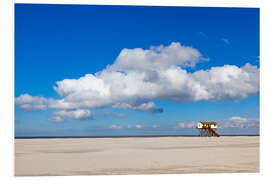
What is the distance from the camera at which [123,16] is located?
44.4 feet

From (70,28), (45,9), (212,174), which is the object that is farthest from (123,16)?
(212,174)

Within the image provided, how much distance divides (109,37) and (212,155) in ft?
23.1

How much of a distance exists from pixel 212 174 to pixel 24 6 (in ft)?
31.3

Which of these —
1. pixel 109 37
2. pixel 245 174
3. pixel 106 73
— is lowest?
pixel 245 174

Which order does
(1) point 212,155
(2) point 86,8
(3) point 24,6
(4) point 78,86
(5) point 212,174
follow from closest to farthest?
(5) point 212,174 < (1) point 212,155 < (3) point 24,6 < (2) point 86,8 < (4) point 78,86

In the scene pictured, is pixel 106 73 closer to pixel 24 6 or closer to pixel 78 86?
pixel 78 86

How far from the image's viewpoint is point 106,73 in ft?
52.4

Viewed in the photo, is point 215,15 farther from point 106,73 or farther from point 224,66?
point 106,73

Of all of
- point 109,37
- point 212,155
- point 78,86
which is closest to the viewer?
point 212,155
